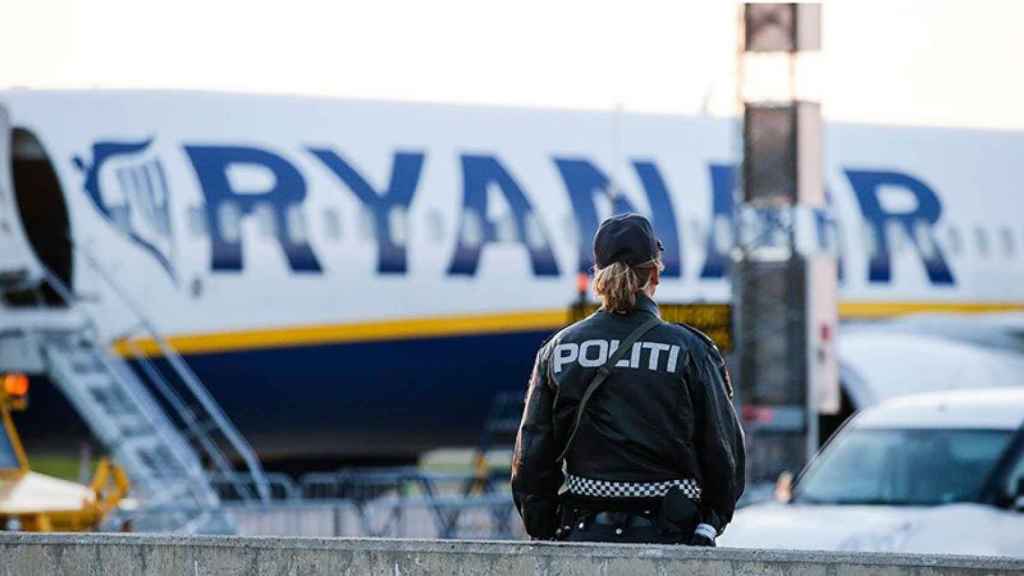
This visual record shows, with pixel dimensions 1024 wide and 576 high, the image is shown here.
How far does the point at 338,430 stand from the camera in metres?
22.4

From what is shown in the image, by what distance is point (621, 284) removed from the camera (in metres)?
6.81

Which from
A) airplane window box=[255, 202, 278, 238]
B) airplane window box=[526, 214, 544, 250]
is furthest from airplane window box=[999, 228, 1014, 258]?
airplane window box=[255, 202, 278, 238]

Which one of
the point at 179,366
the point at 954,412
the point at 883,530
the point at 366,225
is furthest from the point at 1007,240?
the point at 883,530

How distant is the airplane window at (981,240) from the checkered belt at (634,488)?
18.9 metres

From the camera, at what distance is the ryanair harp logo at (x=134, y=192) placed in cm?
2052

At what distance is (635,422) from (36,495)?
30.0ft

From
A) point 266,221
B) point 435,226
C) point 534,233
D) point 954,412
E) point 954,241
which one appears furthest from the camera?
point 954,241

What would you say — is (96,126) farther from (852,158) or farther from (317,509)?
(852,158)

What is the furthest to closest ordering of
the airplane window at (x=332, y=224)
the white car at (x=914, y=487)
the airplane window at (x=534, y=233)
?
the airplane window at (x=534, y=233) → the airplane window at (x=332, y=224) → the white car at (x=914, y=487)

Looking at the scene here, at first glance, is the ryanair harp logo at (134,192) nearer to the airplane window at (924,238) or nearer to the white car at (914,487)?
the airplane window at (924,238)

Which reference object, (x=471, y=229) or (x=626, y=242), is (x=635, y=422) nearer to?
(x=626, y=242)

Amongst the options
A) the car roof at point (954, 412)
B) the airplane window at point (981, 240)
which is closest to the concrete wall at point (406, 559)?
the car roof at point (954, 412)

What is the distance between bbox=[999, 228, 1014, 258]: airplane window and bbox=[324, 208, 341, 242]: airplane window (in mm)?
7427

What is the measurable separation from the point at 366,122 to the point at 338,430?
2.72 metres
